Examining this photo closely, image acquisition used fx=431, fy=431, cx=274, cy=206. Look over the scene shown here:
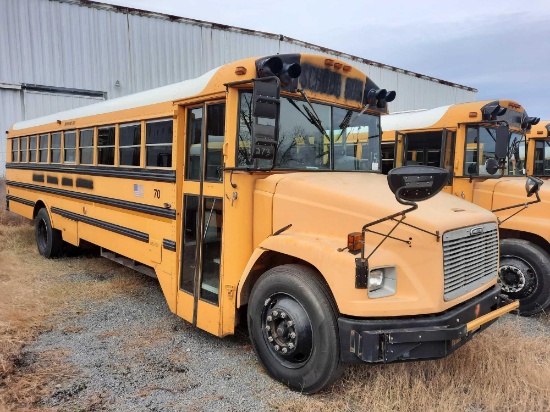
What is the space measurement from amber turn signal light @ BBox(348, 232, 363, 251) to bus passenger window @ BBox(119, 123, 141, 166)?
2686 millimetres

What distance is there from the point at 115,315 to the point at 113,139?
1960mm

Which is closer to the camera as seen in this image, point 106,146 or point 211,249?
point 211,249

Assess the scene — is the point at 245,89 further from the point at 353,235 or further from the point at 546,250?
the point at 546,250

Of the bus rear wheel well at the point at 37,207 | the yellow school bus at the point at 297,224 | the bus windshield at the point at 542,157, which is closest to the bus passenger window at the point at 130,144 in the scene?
the yellow school bus at the point at 297,224

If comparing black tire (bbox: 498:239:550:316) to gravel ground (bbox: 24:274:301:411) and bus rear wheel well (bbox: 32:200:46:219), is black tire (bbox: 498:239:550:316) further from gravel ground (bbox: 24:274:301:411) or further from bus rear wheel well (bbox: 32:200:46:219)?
bus rear wheel well (bbox: 32:200:46:219)

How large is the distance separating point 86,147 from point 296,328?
→ 4067 millimetres

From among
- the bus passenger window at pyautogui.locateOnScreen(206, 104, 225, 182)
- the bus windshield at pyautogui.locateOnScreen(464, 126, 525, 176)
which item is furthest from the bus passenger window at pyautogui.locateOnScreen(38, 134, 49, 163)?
the bus windshield at pyautogui.locateOnScreen(464, 126, 525, 176)

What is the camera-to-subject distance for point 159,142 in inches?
163

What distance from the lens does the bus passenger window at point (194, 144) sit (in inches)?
145

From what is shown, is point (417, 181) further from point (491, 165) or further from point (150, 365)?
point (491, 165)

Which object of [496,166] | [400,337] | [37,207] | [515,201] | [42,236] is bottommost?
[42,236]

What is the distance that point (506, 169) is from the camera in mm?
5555

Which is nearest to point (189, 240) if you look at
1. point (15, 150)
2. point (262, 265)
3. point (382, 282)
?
point (262, 265)

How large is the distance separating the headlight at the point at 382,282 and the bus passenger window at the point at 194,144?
5.85 feet
